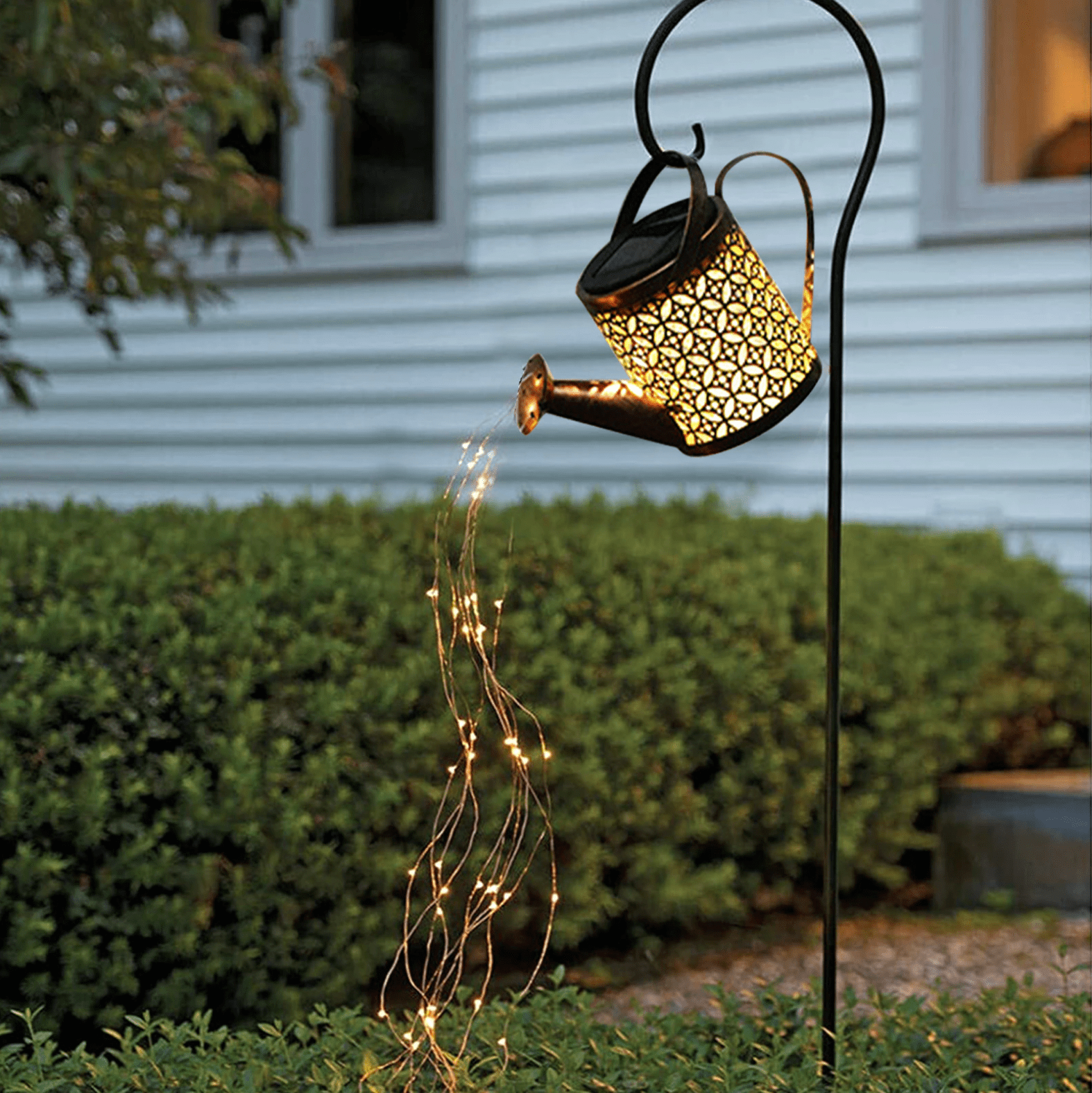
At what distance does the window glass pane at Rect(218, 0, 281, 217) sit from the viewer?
258 inches

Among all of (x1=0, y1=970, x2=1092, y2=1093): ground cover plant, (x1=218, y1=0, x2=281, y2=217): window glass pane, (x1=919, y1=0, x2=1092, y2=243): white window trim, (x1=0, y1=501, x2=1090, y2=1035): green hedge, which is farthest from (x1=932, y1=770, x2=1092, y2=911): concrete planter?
(x1=218, y1=0, x2=281, y2=217): window glass pane

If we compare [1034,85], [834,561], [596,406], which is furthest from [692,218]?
[1034,85]

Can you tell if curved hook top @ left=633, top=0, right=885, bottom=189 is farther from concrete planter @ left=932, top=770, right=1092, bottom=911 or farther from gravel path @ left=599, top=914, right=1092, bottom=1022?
concrete planter @ left=932, top=770, right=1092, bottom=911

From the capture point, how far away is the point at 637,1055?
7.13ft

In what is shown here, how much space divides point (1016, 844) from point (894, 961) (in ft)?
2.29

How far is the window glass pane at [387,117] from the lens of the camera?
6254mm

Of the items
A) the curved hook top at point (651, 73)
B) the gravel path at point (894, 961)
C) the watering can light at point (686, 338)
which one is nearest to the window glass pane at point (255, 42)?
the gravel path at point (894, 961)

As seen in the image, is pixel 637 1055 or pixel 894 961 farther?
pixel 894 961

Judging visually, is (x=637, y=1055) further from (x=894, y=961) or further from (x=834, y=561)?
(x=894, y=961)

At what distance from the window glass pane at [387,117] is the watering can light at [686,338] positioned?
14.3ft

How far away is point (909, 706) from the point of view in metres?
4.14

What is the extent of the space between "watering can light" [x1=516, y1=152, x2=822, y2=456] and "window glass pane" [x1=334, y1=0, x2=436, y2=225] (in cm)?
434

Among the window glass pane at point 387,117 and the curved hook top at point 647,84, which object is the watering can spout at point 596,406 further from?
the window glass pane at point 387,117

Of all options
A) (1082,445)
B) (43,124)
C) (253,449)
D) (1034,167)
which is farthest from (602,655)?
(253,449)
